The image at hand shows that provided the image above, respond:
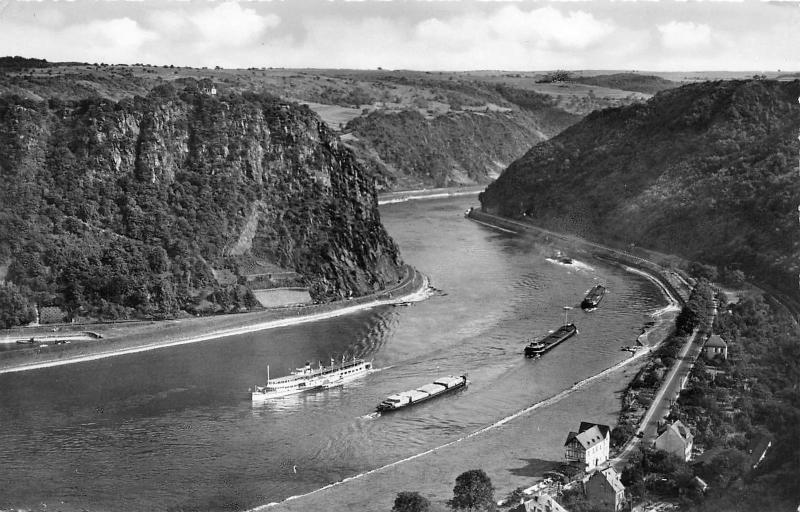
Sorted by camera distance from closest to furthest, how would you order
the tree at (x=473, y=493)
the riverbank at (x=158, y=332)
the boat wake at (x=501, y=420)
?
the tree at (x=473, y=493) < the boat wake at (x=501, y=420) < the riverbank at (x=158, y=332)

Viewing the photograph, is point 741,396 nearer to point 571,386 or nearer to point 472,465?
point 571,386

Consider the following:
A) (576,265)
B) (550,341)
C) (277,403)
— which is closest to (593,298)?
(550,341)

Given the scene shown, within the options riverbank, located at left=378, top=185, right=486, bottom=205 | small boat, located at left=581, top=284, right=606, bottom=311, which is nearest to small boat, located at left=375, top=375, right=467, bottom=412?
small boat, located at left=581, top=284, right=606, bottom=311

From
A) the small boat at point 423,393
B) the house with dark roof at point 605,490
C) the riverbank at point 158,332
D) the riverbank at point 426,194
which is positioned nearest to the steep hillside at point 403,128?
the riverbank at point 426,194

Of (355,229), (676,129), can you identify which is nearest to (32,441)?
(355,229)

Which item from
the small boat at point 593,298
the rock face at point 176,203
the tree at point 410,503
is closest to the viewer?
the tree at point 410,503

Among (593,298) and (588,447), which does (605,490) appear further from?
(593,298)

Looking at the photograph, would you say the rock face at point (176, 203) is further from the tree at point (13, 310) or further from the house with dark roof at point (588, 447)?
the house with dark roof at point (588, 447)

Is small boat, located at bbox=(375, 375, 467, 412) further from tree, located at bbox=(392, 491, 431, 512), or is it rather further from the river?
tree, located at bbox=(392, 491, 431, 512)
